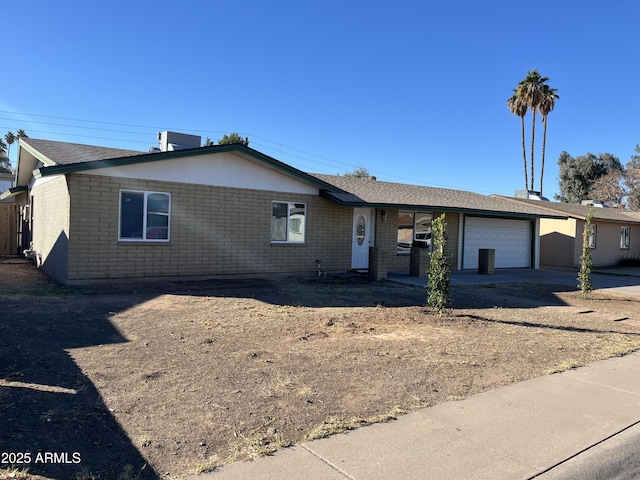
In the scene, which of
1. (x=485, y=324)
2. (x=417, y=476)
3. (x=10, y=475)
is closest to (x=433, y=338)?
(x=485, y=324)

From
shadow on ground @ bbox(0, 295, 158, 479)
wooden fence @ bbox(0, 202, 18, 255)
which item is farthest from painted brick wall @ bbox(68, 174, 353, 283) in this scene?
wooden fence @ bbox(0, 202, 18, 255)

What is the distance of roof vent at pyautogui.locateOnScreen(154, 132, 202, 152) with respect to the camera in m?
15.6

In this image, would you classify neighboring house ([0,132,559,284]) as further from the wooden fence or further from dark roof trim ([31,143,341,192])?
the wooden fence

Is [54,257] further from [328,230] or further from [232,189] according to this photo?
[328,230]

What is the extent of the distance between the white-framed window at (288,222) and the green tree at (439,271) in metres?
6.29

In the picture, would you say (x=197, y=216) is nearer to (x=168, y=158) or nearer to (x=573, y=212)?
(x=168, y=158)

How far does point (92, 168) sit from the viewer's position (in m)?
11.5

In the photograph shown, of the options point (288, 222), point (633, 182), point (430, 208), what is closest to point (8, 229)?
point (288, 222)

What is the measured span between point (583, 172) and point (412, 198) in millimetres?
42421

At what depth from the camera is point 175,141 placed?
15.7 metres

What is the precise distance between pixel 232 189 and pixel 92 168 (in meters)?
3.83

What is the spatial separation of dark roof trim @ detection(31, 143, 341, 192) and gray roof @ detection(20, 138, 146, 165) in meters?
0.33

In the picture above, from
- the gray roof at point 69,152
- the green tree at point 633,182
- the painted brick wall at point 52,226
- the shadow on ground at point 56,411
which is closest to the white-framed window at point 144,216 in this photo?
the gray roof at point 69,152

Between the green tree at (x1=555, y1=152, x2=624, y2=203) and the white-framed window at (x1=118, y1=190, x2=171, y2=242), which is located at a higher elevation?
the green tree at (x1=555, y1=152, x2=624, y2=203)
